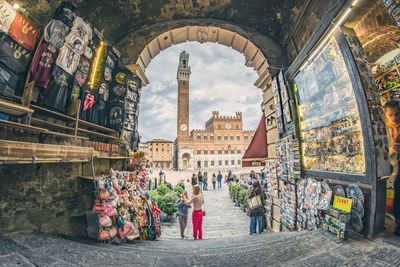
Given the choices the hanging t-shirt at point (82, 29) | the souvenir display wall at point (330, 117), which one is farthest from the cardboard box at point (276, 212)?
the hanging t-shirt at point (82, 29)

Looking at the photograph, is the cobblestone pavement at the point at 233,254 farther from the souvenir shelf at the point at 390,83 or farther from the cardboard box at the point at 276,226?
the souvenir shelf at the point at 390,83

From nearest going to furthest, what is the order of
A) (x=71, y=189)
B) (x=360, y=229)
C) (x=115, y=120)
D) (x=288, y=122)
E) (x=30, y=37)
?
1. (x=360, y=229)
2. (x=30, y=37)
3. (x=71, y=189)
4. (x=288, y=122)
5. (x=115, y=120)

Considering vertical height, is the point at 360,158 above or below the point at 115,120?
below

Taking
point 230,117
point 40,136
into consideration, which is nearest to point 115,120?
point 40,136

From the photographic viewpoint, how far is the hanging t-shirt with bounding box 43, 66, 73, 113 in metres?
3.11

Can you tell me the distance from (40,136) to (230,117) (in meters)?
46.4

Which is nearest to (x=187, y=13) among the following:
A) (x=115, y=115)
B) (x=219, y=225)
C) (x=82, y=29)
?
(x=82, y=29)

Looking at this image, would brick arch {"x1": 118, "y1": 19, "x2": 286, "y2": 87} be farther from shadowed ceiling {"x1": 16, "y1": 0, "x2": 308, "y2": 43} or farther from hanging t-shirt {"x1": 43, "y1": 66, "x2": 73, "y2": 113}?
hanging t-shirt {"x1": 43, "y1": 66, "x2": 73, "y2": 113}

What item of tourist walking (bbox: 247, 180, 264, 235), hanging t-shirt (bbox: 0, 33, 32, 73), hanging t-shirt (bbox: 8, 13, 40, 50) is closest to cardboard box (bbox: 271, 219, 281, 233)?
tourist walking (bbox: 247, 180, 264, 235)

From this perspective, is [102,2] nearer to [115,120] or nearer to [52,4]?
[52,4]

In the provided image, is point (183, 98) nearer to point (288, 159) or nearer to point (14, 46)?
point (288, 159)

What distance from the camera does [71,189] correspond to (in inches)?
138

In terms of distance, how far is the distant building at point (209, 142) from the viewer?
4266cm

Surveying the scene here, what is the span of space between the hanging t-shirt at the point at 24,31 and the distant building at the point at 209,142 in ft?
128
